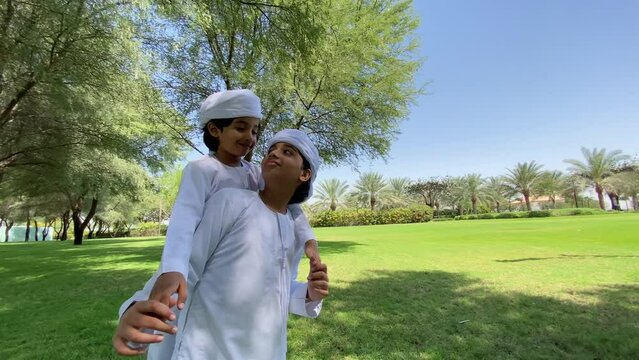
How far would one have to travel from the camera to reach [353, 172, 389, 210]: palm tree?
66688 millimetres

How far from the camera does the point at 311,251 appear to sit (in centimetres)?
177

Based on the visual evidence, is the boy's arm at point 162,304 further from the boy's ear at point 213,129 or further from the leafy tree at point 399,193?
the leafy tree at point 399,193

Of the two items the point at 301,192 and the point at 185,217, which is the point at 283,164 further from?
the point at 185,217

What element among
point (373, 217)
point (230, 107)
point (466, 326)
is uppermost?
point (230, 107)

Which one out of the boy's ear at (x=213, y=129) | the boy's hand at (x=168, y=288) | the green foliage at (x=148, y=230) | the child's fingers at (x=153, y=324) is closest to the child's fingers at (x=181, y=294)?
the boy's hand at (x=168, y=288)

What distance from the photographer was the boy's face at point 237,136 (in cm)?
170

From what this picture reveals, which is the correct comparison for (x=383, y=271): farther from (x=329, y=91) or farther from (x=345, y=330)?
(x=329, y=91)

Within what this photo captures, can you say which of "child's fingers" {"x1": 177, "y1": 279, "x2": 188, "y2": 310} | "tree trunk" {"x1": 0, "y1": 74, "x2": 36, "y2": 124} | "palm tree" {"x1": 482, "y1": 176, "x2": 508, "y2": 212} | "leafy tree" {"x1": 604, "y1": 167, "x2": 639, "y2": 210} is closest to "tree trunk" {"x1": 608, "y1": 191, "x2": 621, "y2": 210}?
"leafy tree" {"x1": 604, "y1": 167, "x2": 639, "y2": 210}

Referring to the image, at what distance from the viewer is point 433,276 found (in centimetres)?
823

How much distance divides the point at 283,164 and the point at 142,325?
81 centimetres

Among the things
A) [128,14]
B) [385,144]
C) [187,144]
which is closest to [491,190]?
[385,144]

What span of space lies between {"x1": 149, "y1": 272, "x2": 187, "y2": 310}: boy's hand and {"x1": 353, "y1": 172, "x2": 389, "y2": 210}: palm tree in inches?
2570

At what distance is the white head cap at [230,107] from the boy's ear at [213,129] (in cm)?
3

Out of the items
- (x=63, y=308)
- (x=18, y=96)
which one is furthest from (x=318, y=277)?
(x=18, y=96)
